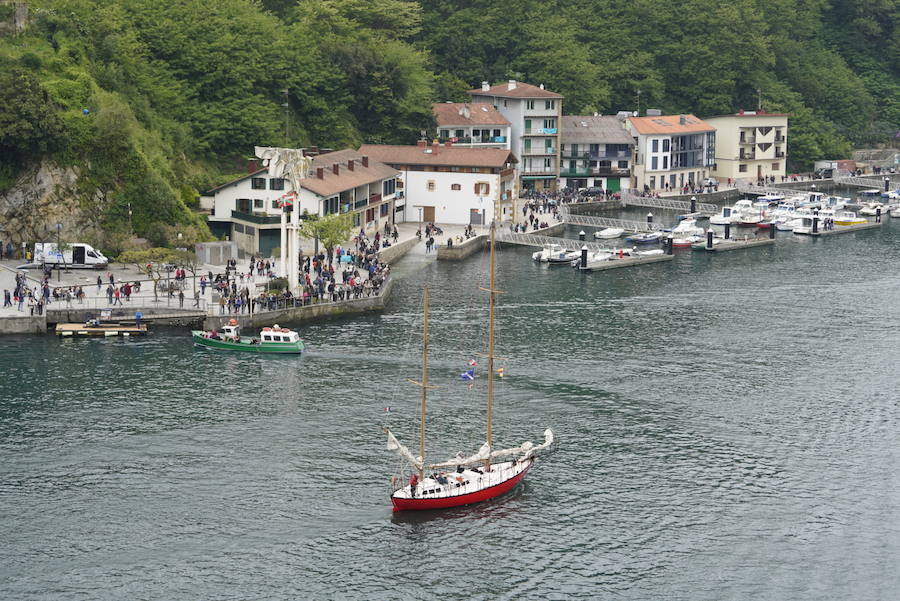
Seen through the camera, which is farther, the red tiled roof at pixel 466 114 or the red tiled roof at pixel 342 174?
the red tiled roof at pixel 466 114

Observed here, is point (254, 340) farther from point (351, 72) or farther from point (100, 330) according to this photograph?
point (351, 72)

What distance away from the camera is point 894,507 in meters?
54.7

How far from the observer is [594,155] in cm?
14438

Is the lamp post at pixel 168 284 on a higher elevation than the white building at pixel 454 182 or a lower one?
lower

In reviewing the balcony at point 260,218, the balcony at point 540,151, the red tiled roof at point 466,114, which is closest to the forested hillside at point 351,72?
the red tiled roof at point 466,114

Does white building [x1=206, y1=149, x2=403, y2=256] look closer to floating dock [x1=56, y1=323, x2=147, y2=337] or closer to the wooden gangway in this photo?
the wooden gangway

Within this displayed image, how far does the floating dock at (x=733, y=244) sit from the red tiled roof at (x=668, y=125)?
30206mm

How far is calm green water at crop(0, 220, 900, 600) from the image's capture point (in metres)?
49.0

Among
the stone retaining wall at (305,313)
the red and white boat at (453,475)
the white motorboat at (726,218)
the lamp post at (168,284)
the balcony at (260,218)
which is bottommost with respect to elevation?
the red and white boat at (453,475)

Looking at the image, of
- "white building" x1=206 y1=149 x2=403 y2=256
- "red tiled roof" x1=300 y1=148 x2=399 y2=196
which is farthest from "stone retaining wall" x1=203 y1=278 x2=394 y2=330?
"red tiled roof" x1=300 y1=148 x2=399 y2=196

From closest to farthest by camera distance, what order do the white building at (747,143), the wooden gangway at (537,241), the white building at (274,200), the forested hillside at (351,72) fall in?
1. the forested hillside at (351,72)
2. the white building at (274,200)
3. the wooden gangway at (537,241)
4. the white building at (747,143)

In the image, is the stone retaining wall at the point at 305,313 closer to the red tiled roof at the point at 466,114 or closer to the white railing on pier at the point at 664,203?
the red tiled roof at the point at 466,114

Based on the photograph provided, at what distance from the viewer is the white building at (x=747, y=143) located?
155 m

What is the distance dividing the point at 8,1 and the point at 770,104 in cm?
9517
